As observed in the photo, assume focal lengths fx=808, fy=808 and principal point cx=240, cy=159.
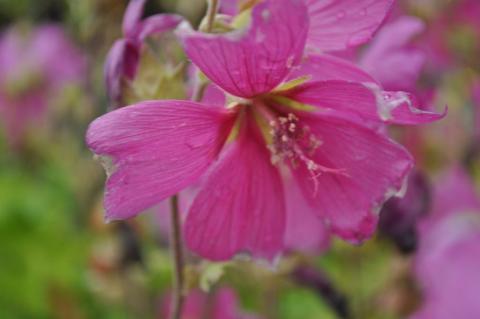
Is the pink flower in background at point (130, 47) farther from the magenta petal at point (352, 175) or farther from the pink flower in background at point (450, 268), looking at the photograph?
the pink flower in background at point (450, 268)

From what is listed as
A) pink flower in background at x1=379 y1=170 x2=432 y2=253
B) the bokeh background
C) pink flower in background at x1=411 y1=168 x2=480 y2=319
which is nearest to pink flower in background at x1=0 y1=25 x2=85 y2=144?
the bokeh background

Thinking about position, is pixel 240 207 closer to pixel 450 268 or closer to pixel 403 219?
pixel 403 219

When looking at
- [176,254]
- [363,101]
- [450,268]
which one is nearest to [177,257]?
[176,254]

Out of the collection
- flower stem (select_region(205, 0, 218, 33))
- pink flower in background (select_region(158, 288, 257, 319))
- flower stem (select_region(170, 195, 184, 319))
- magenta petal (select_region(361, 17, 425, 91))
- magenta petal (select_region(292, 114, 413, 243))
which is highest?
flower stem (select_region(205, 0, 218, 33))

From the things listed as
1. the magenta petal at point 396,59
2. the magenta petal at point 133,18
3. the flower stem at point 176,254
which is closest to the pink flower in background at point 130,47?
the magenta petal at point 133,18

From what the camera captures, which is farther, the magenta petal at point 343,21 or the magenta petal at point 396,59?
the magenta petal at point 396,59

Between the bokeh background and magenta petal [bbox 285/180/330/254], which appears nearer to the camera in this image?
magenta petal [bbox 285/180/330/254]

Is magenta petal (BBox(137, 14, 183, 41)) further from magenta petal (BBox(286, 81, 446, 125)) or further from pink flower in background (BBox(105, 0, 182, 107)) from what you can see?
magenta petal (BBox(286, 81, 446, 125))
